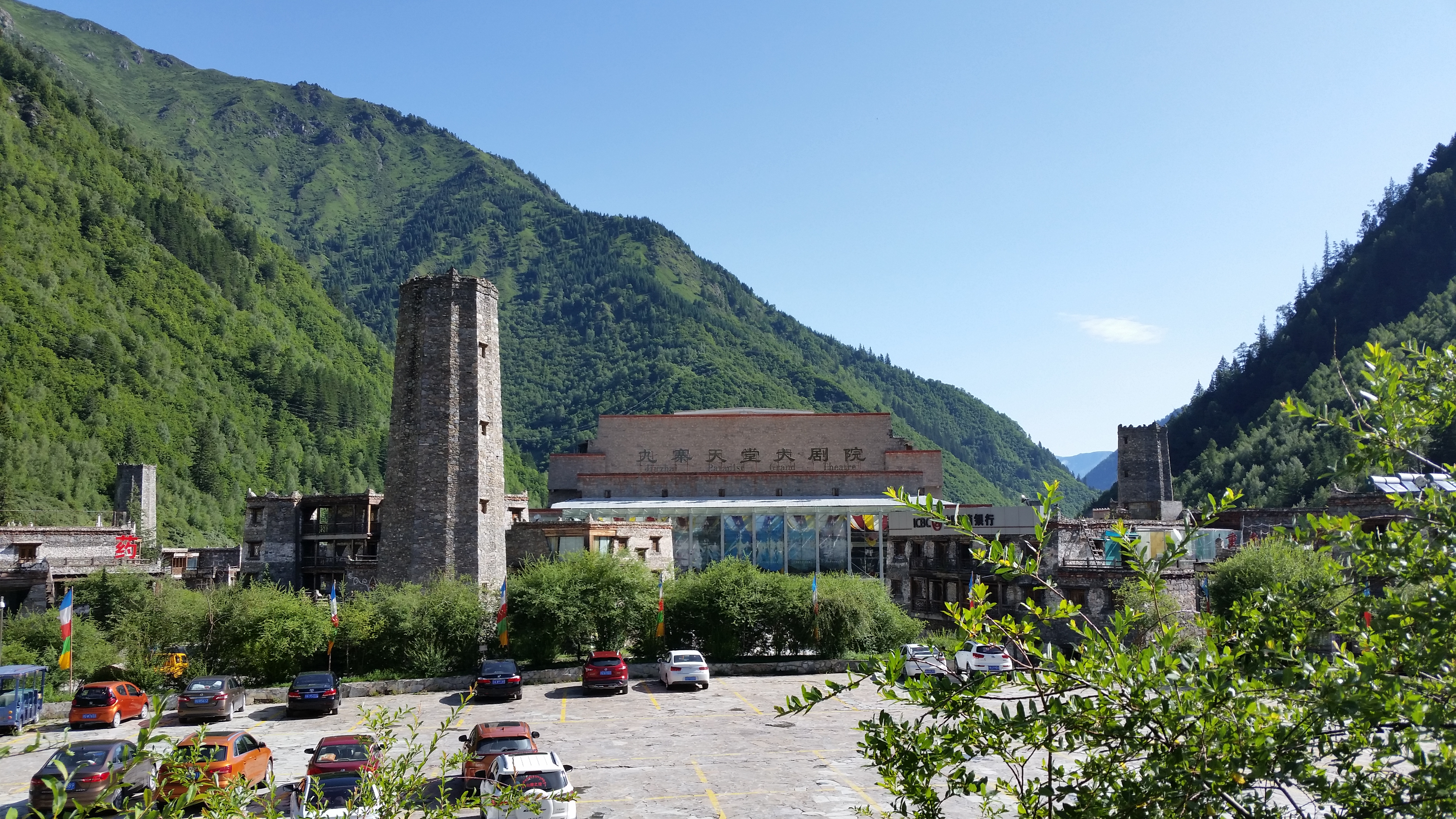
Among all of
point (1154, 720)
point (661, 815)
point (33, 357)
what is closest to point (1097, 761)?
point (1154, 720)

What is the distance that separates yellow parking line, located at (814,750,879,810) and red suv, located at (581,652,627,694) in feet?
37.9

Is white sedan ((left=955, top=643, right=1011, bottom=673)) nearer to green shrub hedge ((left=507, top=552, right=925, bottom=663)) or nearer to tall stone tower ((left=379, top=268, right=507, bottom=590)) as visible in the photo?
green shrub hedge ((left=507, top=552, right=925, bottom=663))

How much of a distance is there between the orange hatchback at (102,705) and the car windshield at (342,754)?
1107cm

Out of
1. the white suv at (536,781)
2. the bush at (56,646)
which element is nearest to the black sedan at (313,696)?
the bush at (56,646)

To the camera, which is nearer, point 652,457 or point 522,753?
point 522,753

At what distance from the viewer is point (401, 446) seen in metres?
40.5

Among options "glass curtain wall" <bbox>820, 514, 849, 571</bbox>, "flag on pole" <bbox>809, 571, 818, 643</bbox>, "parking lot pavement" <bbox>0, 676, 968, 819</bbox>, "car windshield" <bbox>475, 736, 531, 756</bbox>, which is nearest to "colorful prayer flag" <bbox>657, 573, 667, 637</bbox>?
"parking lot pavement" <bbox>0, 676, 968, 819</bbox>

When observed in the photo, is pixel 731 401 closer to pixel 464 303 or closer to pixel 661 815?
pixel 464 303

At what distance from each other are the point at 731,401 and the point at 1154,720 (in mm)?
153299

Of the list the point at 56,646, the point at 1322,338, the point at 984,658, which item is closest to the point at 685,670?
the point at 984,658

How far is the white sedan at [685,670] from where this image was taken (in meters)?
31.9

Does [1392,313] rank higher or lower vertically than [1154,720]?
higher

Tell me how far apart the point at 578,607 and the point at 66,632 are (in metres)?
15.6

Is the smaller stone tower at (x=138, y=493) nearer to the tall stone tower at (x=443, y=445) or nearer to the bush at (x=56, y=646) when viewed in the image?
the bush at (x=56, y=646)
